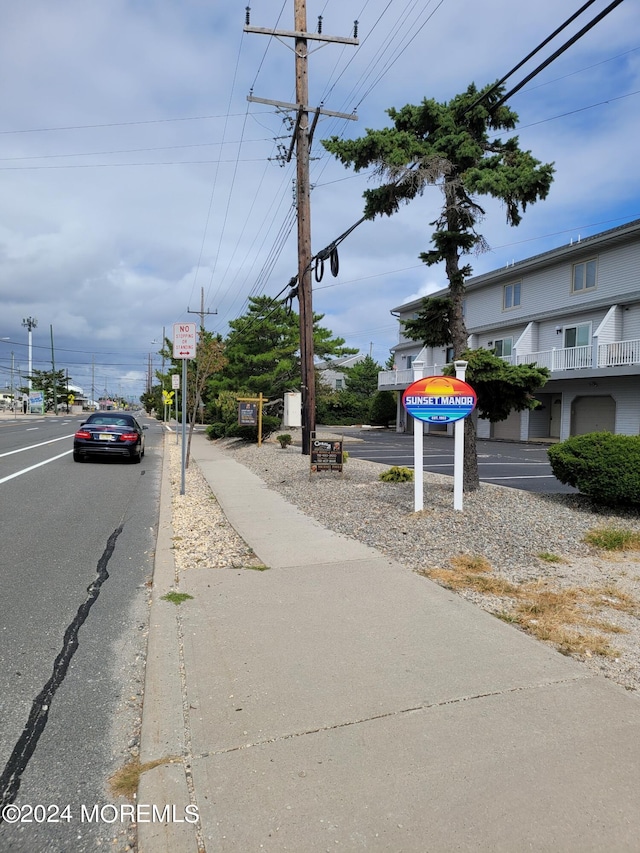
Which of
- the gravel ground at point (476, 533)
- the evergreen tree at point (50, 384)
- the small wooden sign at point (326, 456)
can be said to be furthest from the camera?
the evergreen tree at point (50, 384)

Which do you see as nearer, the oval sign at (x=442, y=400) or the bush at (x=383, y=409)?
the oval sign at (x=442, y=400)

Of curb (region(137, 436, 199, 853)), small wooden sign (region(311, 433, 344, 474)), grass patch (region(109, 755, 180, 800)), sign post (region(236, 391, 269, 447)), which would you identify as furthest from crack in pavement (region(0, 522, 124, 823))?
sign post (region(236, 391, 269, 447))

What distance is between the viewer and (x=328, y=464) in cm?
1209

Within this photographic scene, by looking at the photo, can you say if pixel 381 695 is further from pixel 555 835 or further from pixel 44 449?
pixel 44 449

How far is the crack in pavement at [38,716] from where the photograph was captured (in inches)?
104

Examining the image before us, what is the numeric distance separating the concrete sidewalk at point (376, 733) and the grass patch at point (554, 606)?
295mm

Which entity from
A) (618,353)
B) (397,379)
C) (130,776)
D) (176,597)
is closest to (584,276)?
(618,353)

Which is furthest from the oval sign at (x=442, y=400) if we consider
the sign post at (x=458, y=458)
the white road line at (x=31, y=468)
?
the white road line at (x=31, y=468)

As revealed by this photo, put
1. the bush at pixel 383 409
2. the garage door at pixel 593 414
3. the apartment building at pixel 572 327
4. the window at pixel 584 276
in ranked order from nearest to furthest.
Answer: the apartment building at pixel 572 327 → the garage door at pixel 593 414 → the window at pixel 584 276 → the bush at pixel 383 409

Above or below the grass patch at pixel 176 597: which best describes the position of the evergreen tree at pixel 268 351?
above

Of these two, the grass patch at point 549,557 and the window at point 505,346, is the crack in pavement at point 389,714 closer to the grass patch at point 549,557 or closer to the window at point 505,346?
the grass patch at point 549,557

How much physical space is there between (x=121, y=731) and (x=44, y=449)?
62.2 ft

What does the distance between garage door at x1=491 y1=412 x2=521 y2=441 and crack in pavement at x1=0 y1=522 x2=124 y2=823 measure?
25832 mm

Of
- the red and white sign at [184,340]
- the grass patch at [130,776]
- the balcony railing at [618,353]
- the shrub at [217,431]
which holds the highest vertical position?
the balcony railing at [618,353]
